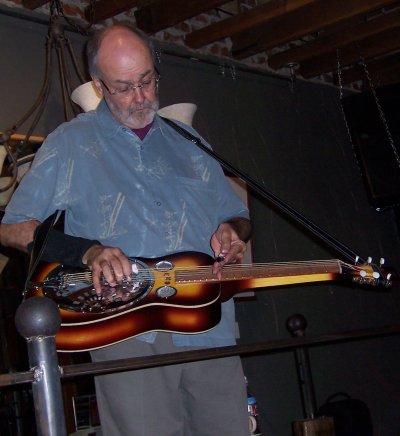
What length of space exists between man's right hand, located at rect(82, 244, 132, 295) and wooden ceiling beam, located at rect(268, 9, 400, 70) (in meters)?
3.13

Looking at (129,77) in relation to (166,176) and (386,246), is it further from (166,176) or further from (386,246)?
(386,246)

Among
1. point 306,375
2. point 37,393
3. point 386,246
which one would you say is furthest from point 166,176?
point 386,246

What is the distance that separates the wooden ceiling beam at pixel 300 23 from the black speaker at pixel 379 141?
28.8 inches

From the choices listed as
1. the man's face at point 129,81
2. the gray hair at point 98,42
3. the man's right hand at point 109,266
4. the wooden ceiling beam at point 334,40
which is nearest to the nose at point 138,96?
the man's face at point 129,81

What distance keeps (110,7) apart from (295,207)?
1.81 meters

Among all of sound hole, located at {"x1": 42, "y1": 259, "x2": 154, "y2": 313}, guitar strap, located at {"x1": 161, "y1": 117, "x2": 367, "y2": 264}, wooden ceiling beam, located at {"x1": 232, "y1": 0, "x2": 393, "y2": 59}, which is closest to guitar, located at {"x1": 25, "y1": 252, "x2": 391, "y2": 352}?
sound hole, located at {"x1": 42, "y1": 259, "x2": 154, "y2": 313}

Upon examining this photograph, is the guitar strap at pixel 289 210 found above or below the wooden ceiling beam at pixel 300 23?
below

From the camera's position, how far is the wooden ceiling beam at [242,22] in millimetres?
3725

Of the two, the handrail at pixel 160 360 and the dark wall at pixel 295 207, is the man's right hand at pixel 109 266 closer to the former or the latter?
the handrail at pixel 160 360

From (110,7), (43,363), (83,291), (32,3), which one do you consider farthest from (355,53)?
(43,363)

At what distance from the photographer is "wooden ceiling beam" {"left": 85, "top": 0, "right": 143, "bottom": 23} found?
338cm

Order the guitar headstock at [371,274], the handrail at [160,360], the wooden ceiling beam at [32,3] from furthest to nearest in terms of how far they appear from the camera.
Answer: the wooden ceiling beam at [32,3], the guitar headstock at [371,274], the handrail at [160,360]

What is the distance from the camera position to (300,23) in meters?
4.00

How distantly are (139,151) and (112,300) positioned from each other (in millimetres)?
393
